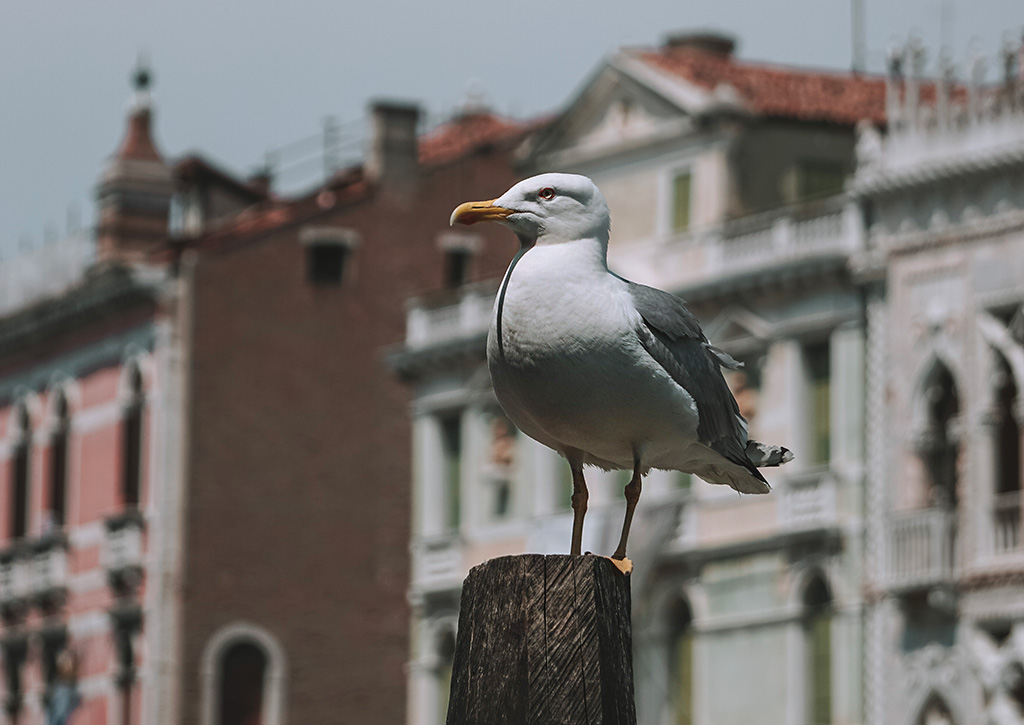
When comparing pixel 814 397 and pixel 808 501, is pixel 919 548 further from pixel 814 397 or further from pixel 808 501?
pixel 814 397

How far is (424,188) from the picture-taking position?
146ft

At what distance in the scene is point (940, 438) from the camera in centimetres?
3195

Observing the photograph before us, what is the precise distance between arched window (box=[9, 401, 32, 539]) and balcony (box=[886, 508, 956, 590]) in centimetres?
2011

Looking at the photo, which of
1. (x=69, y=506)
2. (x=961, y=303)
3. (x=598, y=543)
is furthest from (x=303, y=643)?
(x=961, y=303)

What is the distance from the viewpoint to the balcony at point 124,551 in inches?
1703

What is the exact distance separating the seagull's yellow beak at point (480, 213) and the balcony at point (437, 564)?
30.3 m

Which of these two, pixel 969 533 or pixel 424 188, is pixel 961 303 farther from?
pixel 424 188

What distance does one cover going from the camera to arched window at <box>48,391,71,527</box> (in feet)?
151

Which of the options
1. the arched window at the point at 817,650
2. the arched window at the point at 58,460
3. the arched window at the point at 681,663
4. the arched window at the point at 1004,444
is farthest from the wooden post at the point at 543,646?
the arched window at the point at 58,460

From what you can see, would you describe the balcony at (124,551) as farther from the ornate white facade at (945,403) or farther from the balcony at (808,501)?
the ornate white facade at (945,403)

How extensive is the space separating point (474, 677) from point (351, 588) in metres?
36.1

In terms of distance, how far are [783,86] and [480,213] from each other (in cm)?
2950

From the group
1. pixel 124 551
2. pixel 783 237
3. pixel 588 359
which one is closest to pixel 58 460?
pixel 124 551

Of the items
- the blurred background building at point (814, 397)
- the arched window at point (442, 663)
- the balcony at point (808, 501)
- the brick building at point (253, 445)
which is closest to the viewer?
the blurred background building at point (814, 397)
